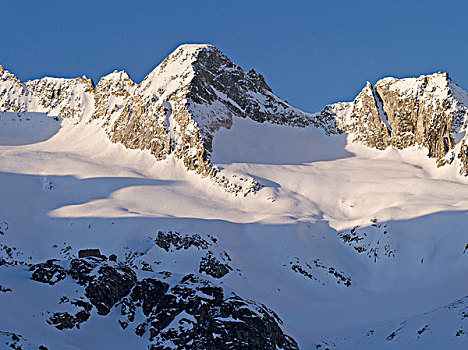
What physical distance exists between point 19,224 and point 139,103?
183 feet

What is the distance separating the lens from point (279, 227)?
337ft

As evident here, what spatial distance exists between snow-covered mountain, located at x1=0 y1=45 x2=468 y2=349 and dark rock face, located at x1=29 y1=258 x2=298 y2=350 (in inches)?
5.4

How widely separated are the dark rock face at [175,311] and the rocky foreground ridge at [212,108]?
222 feet

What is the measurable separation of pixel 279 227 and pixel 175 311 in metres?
52.8

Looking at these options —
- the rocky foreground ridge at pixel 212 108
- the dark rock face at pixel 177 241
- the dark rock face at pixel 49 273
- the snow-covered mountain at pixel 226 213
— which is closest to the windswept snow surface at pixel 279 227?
the snow-covered mountain at pixel 226 213

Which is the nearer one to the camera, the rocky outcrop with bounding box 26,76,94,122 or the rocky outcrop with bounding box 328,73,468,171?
the rocky outcrop with bounding box 328,73,468,171

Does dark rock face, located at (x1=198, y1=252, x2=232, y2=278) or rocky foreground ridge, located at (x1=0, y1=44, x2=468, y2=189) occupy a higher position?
rocky foreground ridge, located at (x1=0, y1=44, x2=468, y2=189)

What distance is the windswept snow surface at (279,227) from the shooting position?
59.8 meters

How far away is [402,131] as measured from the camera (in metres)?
152

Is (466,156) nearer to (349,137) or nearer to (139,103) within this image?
(349,137)

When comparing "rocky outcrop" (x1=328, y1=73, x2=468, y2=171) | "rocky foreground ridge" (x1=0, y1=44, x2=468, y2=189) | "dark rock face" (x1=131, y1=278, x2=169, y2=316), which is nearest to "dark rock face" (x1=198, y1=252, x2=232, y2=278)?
"dark rock face" (x1=131, y1=278, x2=169, y2=316)

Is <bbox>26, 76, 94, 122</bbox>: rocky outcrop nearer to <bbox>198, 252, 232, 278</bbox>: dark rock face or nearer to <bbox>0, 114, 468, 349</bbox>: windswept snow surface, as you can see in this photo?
<bbox>0, 114, 468, 349</bbox>: windswept snow surface

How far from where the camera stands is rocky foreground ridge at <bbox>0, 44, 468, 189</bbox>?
138375mm

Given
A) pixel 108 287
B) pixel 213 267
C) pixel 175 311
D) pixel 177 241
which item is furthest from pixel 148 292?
pixel 177 241
